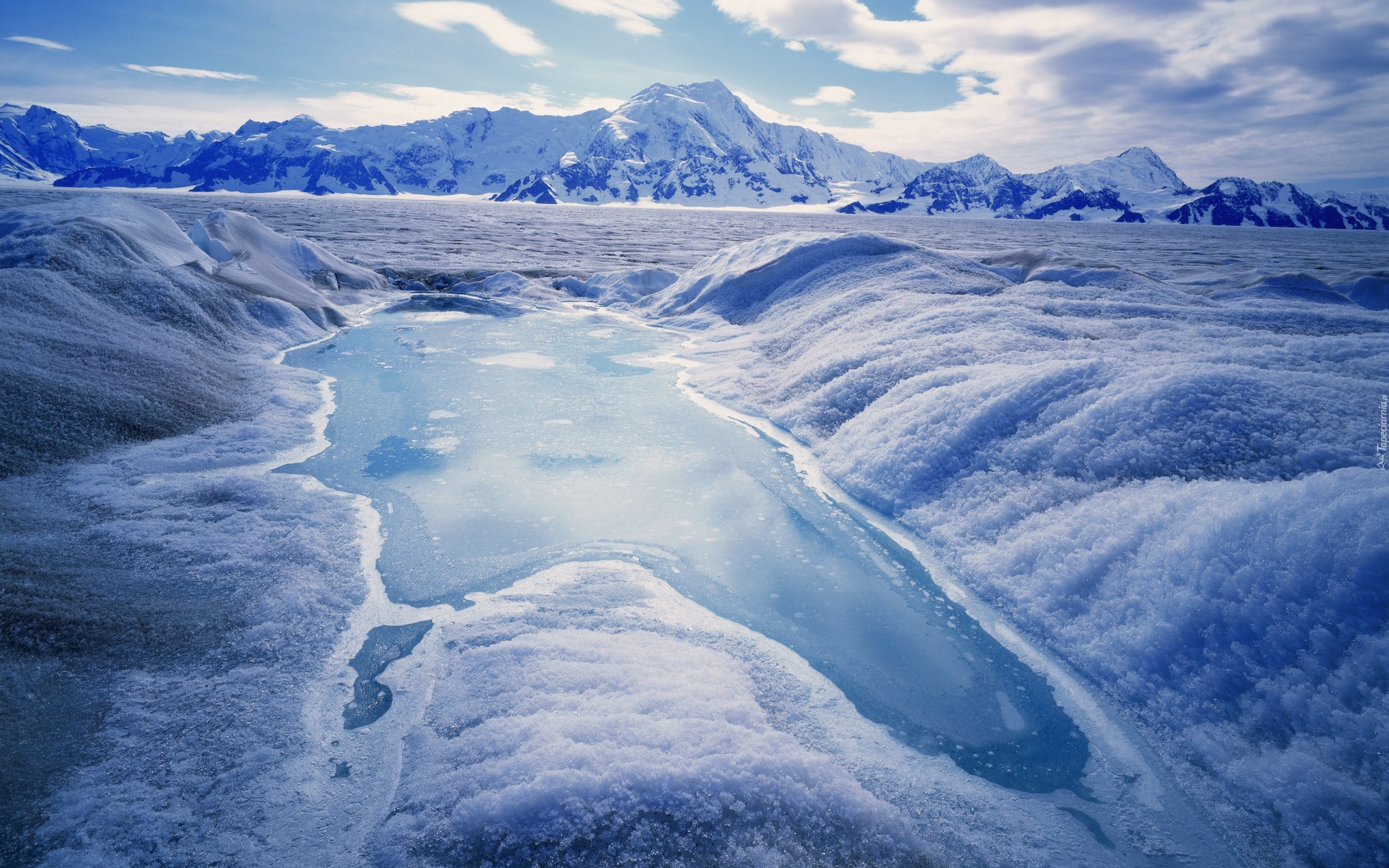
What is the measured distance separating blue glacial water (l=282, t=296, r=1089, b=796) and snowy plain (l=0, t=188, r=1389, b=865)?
0.27 metres

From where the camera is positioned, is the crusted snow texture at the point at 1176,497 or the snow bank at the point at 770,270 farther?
the snow bank at the point at 770,270

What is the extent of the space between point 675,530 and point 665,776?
2683mm

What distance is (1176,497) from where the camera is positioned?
4.29 metres

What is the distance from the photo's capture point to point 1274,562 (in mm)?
3416

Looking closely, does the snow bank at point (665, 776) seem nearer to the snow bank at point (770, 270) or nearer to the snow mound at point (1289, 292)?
the snow bank at point (770, 270)

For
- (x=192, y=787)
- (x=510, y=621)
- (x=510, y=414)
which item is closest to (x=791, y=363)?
(x=510, y=414)

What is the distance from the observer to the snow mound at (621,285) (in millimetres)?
17297

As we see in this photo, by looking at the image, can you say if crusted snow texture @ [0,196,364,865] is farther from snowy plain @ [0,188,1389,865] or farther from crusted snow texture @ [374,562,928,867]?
crusted snow texture @ [374,562,928,867]

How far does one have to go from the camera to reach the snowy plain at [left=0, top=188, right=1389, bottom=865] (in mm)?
2693

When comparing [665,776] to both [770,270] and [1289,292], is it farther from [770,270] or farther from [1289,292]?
[1289,292]

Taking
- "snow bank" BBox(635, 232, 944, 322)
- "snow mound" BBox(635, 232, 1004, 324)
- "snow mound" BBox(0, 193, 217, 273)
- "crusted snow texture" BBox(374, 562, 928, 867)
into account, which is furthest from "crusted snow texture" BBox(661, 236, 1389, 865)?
"snow mound" BBox(0, 193, 217, 273)

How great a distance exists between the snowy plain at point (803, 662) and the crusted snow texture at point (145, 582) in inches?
0.8

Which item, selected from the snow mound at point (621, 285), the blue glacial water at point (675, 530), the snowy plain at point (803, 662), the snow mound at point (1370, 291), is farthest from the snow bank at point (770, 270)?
the snow mound at point (1370, 291)

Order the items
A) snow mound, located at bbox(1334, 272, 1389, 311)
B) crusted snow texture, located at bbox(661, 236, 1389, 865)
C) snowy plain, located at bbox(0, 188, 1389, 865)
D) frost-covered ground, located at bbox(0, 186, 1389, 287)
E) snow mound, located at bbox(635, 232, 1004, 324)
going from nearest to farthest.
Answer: snowy plain, located at bbox(0, 188, 1389, 865) → crusted snow texture, located at bbox(661, 236, 1389, 865) → snow mound, located at bbox(635, 232, 1004, 324) → snow mound, located at bbox(1334, 272, 1389, 311) → frost-covered ground, located at bbox(0, 186, 1389, 287)
